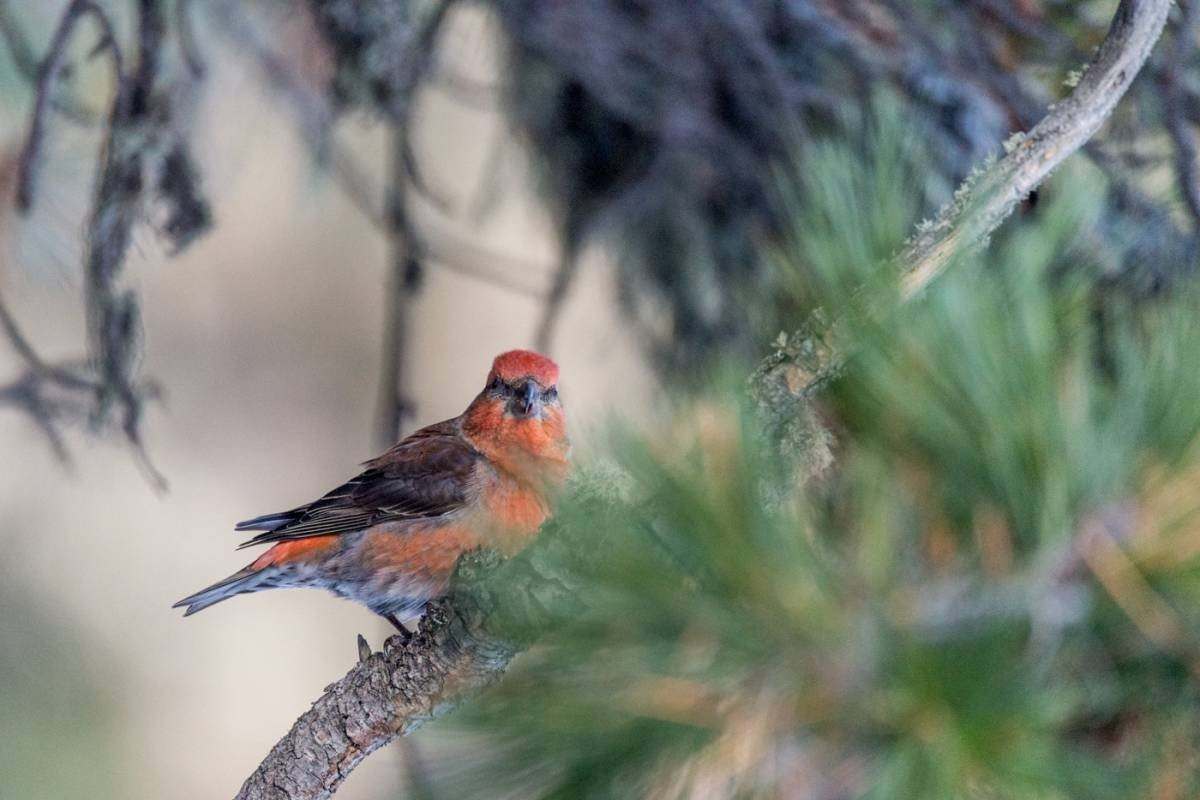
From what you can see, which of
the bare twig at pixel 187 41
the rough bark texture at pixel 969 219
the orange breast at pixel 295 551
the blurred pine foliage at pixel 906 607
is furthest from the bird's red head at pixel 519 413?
the blurred pine foliage at pixel 906 607

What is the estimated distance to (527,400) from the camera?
233 cm

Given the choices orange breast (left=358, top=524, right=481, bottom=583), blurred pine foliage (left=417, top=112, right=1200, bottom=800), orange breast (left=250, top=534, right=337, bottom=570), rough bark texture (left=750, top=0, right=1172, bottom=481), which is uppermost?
orange breast (left=250, top=534, right=337, bottom=570)

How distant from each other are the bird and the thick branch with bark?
3.20 ft

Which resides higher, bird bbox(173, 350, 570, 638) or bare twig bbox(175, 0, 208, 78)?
bare twig bbox(175, 0, 208, 78)

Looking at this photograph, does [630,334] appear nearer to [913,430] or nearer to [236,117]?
[236,117]

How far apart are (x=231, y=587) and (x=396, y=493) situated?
1.12 ft

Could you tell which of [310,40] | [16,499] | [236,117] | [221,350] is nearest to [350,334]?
[221,350]

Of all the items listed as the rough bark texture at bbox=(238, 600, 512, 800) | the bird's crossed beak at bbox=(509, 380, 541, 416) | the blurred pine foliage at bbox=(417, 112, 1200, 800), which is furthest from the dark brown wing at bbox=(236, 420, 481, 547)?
the blurred pine foliage at bbox=(417, 112, 1200, 800)

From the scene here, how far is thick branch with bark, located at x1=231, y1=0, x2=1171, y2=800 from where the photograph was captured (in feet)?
2.88

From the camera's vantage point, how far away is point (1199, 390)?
0.75 metres

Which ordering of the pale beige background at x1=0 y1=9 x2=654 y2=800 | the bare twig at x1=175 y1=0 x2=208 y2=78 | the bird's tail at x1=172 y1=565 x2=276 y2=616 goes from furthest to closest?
the pale beige background at x1=0 y1=9 x2=654 y2=800 → the bird's tail at x1=172 y1=565 x2=276 y2=616 → the bare twig at x1=175 y1=0 x2=208 y2=78

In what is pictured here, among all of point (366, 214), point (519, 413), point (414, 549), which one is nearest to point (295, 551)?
point (414, 549)

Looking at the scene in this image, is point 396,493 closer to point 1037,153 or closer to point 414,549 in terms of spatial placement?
point 414,549

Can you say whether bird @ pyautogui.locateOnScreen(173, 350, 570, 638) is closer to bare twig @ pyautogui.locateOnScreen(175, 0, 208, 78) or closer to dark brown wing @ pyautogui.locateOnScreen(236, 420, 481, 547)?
dark brown wing @ pyautogui.locateOnScreen(236, 420, 481, 547)
